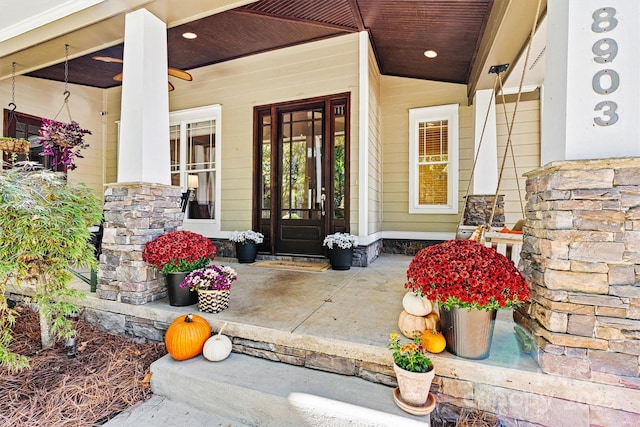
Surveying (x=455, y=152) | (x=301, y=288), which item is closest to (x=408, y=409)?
(x=301, y=288)

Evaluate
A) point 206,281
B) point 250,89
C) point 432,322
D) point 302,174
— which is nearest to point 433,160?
point 302,174

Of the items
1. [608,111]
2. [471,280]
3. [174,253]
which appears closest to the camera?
[608,111]

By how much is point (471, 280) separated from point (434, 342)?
447 millimetres

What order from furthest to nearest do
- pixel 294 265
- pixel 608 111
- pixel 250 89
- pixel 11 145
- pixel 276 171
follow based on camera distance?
pixel 250 89 < pixel 276 171 < pixel 294 265 < pixel 11 145 < pixel 608 111

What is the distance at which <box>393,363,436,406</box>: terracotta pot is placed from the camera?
5.20ft

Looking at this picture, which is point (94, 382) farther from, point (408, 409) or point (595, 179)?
point (595, 179)

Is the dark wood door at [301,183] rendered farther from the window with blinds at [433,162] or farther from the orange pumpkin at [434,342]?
the orange pumpkin at [434,342]

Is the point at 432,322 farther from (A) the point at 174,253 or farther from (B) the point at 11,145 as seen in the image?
(B) the point at 11,145

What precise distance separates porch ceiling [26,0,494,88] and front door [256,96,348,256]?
3.19ft

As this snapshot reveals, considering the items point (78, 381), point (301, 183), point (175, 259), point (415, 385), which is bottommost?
point (78, 381)

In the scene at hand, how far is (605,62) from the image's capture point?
1.55 meters

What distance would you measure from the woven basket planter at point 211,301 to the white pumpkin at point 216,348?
13.3 inches

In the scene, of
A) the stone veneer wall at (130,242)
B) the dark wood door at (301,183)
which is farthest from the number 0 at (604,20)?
the dark wood door at (301,183)

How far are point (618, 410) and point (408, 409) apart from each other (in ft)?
3.38
